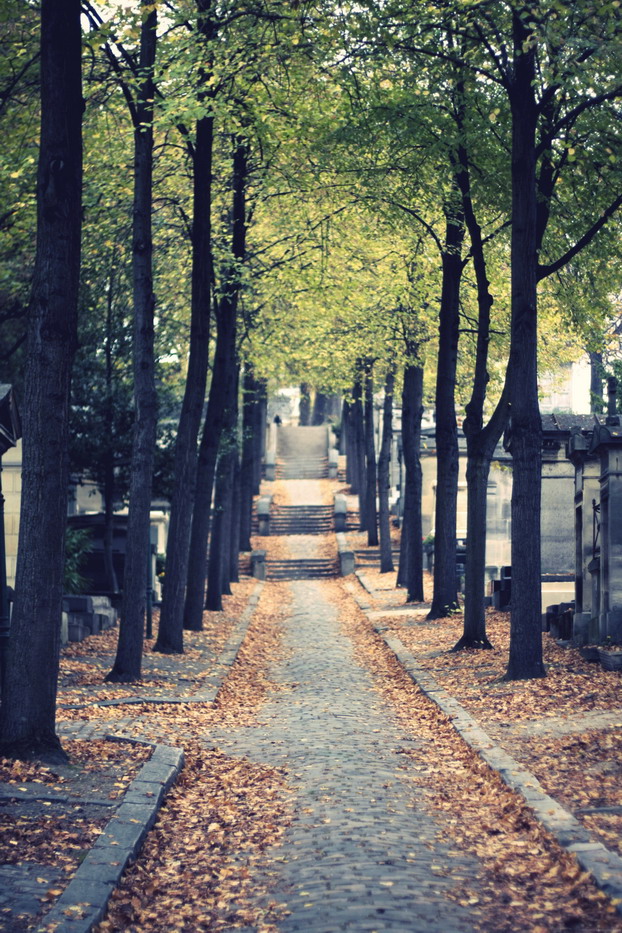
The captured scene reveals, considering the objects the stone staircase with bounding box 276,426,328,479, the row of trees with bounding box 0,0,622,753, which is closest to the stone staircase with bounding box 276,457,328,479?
the stone staircase with bounding box 276,426,328,479

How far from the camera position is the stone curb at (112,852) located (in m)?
5.59

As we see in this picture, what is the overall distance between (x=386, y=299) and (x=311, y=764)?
16.9m

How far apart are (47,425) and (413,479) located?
63.4 ft

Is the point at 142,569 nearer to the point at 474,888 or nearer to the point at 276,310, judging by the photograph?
the point at 474,888

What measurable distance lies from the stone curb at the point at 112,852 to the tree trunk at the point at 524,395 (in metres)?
5.51

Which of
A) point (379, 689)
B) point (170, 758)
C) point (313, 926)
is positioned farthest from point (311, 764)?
point (379, 689)

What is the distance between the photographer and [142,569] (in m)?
15.2

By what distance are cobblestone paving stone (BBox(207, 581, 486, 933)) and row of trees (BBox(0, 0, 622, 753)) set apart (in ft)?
7.29

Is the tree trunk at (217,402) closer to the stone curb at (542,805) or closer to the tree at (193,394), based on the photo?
the tree at (193,394)

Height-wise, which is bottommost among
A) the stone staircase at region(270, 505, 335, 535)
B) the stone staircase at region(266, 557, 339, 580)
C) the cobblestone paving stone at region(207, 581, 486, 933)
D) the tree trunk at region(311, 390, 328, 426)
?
the stone staircase at region(266, 557, 339, 580)

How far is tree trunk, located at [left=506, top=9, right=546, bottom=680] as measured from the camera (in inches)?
545

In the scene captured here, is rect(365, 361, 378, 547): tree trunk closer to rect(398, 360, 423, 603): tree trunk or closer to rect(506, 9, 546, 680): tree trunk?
rect(398, 360, 423, 603): tree trunk

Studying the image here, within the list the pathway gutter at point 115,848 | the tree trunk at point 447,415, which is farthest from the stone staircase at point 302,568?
the pathway gutter at point 115,848

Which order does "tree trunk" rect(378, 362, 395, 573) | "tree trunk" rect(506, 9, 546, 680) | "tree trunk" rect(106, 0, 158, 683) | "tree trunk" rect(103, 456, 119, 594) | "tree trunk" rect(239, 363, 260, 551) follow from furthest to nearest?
1. "tree trunk" rect(239, 363, 260, 551)
2. "tree trunk" rect(378, 362, 395, 573)
3. "tree trunk" rect(103, 456, 119, 594)
4. "tree trunk" rect(106, 0, 158, 683)
5. "tree trunk" rect(506, 9, 546, 680)
